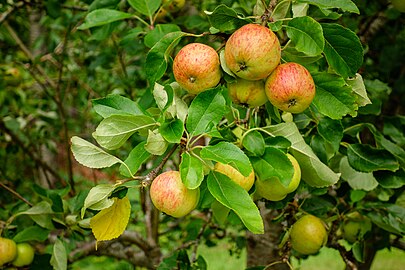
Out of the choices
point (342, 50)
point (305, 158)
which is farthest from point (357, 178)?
point (342, 50)

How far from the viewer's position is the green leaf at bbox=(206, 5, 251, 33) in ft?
3.09

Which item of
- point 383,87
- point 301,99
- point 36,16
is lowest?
point 36,16

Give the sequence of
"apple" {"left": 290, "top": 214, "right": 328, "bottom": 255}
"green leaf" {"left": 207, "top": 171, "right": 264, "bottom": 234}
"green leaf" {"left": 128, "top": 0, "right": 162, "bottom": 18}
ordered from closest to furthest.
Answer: "green leaf" {"left": 207, "top": 171, "right": 264, "bottom": 234} < "apple" {"left": 290, "top": 214, "right": 328, "bottom": 255} < "green leaf" {"left": 128, "top": 0, "right": 162, "bottom": 18}

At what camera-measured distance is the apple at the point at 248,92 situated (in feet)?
3.19

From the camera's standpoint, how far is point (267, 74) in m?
0.94

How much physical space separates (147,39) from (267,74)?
0.47 meters

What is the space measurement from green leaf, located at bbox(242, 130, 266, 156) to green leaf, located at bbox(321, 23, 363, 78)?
0.20 meters

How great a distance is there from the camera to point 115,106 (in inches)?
38.6

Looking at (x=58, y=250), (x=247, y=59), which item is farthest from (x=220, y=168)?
(x=58, y=250)

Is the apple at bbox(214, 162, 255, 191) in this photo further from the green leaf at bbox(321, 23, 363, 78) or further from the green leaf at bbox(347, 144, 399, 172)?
the green leaf at bbox(347, 144, 399, 172)

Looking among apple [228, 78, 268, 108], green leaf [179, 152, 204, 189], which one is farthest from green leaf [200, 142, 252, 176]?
apple [228, 78, 268, 108]

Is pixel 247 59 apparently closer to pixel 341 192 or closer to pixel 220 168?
pixel 220 168

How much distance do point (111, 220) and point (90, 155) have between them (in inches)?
5.3

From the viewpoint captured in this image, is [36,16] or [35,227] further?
[36,16]
